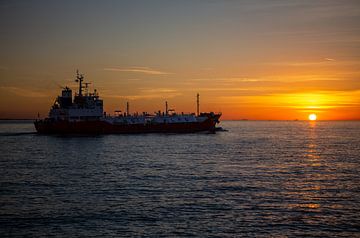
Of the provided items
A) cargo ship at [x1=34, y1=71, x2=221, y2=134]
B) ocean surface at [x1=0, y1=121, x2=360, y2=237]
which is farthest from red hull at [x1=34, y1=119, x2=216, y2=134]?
ocean surface at [x1=0, y1=121, x2=360, y2=237]

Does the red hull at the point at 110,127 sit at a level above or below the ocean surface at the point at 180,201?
above

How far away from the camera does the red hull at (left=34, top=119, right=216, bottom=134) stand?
111 meters

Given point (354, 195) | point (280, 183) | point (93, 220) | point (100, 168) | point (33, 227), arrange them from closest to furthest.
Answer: point (33, 227) → point (93, 220) → point (354, 195) → point (280, 183) → point (100, 168)

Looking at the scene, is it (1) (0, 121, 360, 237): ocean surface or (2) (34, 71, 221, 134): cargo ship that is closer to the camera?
(1) (0, 121, 360, 237): ocean surface

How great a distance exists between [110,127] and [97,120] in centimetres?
568

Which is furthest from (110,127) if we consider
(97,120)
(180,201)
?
(180,201)

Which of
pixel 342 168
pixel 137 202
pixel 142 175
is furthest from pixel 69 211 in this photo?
pixel 342 168

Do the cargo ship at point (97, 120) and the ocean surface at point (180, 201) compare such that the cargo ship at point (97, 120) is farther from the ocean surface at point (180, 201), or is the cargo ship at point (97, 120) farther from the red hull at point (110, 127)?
the ocean surface at point (180, 201)

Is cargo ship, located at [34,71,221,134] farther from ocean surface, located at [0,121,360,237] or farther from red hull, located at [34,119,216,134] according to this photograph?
ocean surface, located at [0,121,360,237]

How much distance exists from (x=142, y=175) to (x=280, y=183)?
13.6 metres

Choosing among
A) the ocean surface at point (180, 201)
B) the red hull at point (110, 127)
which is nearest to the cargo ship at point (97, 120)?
the red hull at point (110, 127)

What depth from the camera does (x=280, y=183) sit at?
114ft

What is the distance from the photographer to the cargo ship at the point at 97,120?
11225cm

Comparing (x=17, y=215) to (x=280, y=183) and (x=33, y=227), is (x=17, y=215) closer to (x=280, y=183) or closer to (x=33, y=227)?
(x=33, y=227)
